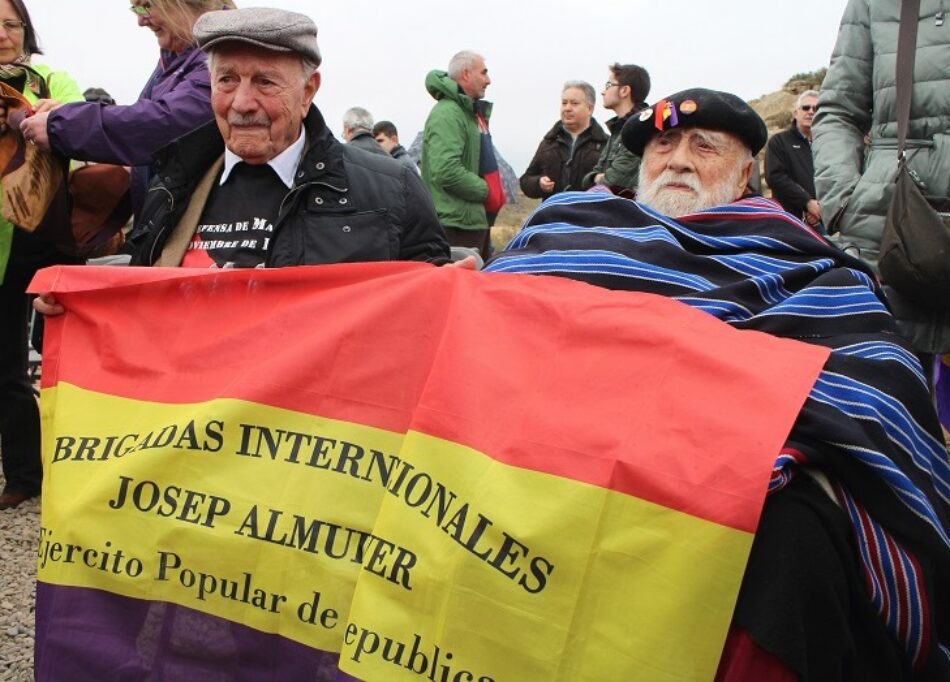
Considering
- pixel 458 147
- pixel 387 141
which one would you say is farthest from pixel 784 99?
pixel 458 147

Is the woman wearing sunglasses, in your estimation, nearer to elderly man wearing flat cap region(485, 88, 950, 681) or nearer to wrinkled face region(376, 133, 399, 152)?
elderly man wearing flat cap region(485, 88, 950, 681)

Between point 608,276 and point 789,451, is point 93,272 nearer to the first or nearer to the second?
point 608,276

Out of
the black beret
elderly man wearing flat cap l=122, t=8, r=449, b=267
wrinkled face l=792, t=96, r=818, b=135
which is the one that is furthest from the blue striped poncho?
wrinkled face l=792, t=96, r=818, b=135

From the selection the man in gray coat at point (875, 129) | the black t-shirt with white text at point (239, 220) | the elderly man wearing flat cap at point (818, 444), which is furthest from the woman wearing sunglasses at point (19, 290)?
the man in gray coat at point (875, 129)

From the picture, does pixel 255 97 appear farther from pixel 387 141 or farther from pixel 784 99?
pixel 784 99

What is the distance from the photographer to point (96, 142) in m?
3.93

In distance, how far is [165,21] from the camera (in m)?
4.13

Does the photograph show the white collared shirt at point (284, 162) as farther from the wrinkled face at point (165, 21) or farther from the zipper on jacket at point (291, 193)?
the wrinkled face at point (165, 21)

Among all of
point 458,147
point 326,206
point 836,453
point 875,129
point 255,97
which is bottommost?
point 836,453

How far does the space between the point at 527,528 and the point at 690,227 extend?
1311 mm

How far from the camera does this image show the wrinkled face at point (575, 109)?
8172mm

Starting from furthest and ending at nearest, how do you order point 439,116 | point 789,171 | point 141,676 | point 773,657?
1. point 789,171
2. point 439,116
3. point 141,676
4. point 773,657

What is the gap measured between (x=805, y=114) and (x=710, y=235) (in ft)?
18.6

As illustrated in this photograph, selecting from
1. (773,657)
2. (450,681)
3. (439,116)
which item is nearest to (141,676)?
(450,681)
